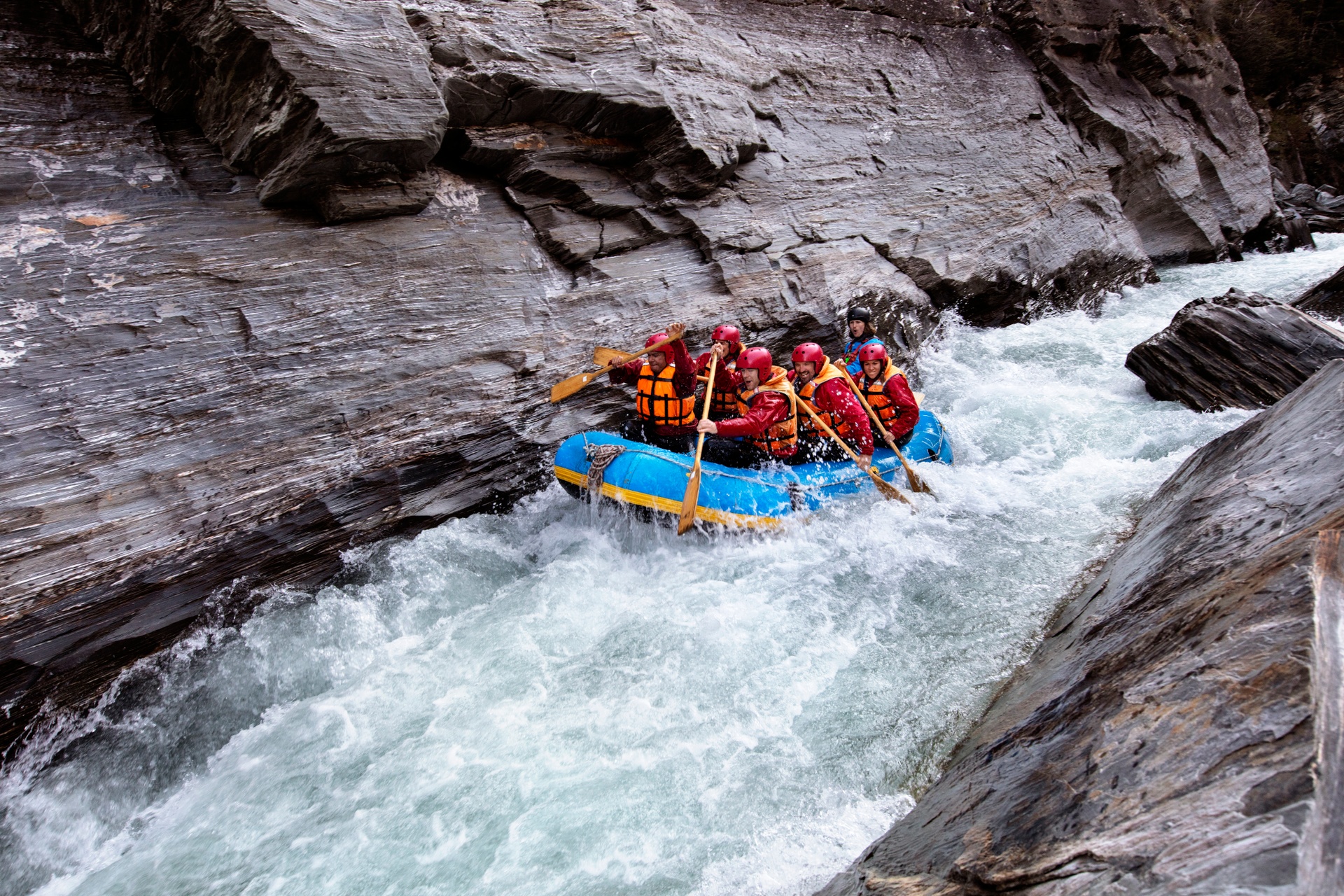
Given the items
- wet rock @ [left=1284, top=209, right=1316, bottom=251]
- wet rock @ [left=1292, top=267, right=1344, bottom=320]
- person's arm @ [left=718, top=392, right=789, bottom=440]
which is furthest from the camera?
wet rock @ [left=1284, top=209, right=1316, bottom=251]

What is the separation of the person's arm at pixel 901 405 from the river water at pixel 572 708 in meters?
0.75

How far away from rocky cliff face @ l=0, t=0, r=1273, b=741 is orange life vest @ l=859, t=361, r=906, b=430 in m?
1.79

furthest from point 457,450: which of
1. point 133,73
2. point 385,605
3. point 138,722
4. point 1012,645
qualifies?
point 1012,645

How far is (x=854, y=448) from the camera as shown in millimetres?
6555

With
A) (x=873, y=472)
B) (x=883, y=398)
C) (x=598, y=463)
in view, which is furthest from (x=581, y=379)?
(x=883, y=398)

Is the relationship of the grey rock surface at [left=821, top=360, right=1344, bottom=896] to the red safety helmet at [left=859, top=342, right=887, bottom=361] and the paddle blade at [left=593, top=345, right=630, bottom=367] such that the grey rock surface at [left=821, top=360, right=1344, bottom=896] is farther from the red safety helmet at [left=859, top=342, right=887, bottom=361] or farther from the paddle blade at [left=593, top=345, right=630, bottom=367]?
the paddle blade at [left=593, top=345, right=630, bottom=367]

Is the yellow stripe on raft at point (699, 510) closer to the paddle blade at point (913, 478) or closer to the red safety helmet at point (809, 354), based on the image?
the paddle blade at point (913, 478)

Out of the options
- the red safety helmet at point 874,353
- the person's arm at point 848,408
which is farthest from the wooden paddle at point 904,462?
the red safety helmet at point 874,353

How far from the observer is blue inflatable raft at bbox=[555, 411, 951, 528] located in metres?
5.86

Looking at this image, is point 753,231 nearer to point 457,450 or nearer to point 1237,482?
point 457,450

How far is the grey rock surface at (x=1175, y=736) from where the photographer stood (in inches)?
67.6

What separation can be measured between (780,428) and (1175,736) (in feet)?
14.8

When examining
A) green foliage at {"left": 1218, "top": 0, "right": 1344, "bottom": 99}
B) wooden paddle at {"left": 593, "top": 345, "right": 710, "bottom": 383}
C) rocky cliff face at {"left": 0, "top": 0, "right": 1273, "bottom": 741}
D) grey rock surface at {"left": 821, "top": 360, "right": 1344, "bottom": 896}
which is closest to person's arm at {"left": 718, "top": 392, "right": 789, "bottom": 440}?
wooden paddle at {"left": 593, "top": 345, "right": 710, "bottom": 383}

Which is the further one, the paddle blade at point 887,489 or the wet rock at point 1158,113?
the wet rock at point 1158,113
